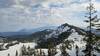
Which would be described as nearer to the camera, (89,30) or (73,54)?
(89,30)

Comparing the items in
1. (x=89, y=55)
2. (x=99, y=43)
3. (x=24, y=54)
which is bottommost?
(x=24, y=54)

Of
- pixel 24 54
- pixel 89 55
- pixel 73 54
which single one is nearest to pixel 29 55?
pixel 24 54

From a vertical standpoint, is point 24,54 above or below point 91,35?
below

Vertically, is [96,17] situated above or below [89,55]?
above

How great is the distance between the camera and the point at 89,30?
36.2 meters

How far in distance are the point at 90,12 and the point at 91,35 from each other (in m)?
3.97

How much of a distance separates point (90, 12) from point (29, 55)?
14263cm

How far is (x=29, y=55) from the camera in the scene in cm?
17450

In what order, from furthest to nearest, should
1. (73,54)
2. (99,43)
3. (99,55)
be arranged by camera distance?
(73,54), (99,55), (99,43)

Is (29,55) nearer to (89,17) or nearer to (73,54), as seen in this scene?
Result: (73,54)

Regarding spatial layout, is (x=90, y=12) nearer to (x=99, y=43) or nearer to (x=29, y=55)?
(x=99, y=43)

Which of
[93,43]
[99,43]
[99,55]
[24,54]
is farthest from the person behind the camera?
[24,54]

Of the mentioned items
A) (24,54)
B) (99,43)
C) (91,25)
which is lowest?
(24,54)

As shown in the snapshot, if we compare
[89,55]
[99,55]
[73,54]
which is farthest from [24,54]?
[89,55]
